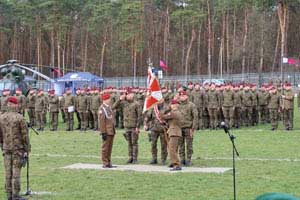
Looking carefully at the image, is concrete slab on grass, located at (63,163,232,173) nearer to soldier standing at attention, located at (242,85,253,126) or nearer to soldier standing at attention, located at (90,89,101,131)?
soldier standing at attention, located at (90,89,101,131)

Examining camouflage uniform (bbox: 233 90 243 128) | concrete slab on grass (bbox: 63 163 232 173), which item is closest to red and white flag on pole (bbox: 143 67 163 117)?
concrete slab on grass (bbox: 63 163 232 173)

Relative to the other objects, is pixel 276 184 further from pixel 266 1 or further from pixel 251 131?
pixel 266 1

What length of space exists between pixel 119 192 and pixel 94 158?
230 inches

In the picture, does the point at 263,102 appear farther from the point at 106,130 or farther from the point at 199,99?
the point at 106,130

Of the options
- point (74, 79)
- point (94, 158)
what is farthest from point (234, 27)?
Answer: point (94, 158)

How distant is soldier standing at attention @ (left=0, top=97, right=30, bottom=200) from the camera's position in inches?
471

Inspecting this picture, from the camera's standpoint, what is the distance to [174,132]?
15.9 metres

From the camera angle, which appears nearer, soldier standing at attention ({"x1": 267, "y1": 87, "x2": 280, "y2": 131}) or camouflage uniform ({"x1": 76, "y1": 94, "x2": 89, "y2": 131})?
soldier standing at attention ({"x1": 267, "y1": 87, "x2": 280, "y2": 131})

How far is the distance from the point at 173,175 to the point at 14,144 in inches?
173

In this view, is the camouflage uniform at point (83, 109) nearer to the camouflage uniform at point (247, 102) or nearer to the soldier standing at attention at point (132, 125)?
the camouflage uniform at point (247, 102)

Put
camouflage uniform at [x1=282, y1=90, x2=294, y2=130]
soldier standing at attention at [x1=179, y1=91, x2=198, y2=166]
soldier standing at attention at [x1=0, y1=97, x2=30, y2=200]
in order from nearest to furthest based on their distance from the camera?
soldier standing at attention at [x1=0, y1=97, x2=30, y2=200] → soldier standing at attention at [x1=179, y1=91, x2=198, y2=166] → camouflage uniform at [x1=282, y1=90, x2=294, y2=130]

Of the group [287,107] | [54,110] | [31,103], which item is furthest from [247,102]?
[31,103]

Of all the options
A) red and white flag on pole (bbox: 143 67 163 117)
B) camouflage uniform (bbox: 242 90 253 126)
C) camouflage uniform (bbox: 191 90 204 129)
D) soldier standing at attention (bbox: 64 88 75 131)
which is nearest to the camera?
red and white flag on pole (bbox: 143 67 163 117)

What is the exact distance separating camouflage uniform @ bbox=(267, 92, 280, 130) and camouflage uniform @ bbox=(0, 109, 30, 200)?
52.8 feet
